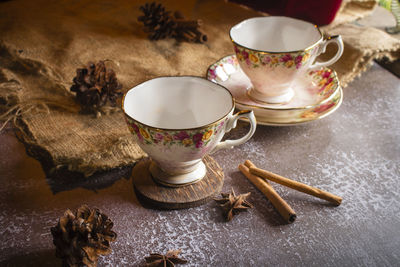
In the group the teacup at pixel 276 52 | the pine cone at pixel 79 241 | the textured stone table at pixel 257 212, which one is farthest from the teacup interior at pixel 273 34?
the pine cone at pixel 79 241

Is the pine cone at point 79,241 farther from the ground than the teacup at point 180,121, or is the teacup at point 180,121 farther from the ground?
the teacup at point 180,121

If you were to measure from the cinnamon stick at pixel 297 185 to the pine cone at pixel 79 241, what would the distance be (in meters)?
0.30

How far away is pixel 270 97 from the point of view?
97cm

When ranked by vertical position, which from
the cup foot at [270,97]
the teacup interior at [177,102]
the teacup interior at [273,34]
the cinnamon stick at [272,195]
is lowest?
the cinnamon stick at [272,195]

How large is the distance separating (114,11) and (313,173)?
3.26ft

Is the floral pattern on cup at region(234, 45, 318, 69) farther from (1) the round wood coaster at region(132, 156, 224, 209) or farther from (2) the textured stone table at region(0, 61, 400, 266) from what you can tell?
(1) the round wood coaster at region(132, 156, 224, 209)

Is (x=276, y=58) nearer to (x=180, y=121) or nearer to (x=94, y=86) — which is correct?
(x=180, y=121)

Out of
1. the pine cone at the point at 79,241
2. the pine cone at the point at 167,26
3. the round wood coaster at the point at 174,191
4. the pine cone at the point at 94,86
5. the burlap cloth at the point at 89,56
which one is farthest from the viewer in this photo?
the pine cone at the point at 167,26

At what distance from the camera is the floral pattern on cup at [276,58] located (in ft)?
2.83

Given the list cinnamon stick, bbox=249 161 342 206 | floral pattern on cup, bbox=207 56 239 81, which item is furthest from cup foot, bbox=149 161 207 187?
floral pattern on cup, bbox=207 56 239 81

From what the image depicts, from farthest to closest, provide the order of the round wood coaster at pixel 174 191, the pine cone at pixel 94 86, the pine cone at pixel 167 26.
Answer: the pine cone at pixel 167 26 → the pine cone at pixel 94 86 → the round wood coaster at pixel 174 191

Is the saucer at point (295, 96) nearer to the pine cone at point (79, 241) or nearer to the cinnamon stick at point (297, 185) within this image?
the cinnamon stick at point (297, 185)

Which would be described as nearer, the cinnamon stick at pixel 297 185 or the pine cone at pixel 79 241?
the pine cone at pixel 79 241

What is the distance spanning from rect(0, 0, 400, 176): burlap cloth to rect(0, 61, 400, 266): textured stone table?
54 mm
